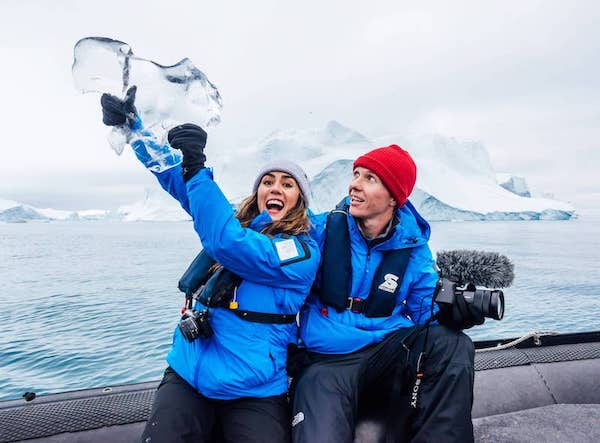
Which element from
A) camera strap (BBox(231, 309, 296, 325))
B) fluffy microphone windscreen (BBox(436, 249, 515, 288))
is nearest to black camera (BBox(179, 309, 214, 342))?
camera strap (BBox(231, 309, 296, 325))

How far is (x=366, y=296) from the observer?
1938 mm

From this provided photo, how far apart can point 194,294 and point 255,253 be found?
407mm

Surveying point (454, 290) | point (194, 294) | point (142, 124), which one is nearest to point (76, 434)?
point (194, 294)

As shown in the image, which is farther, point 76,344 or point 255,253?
point 76,344

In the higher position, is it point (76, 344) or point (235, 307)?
point (235, 307)

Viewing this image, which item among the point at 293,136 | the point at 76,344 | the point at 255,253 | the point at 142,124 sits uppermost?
the point at 293,136

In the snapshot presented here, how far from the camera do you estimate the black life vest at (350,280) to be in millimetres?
1895

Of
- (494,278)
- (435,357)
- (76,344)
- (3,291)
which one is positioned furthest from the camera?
(3,291)

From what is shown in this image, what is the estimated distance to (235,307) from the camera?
5.53 feet

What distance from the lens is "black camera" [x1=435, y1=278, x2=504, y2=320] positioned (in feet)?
5.65

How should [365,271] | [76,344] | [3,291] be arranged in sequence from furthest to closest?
[3,291] → [76,344] → [365,271]

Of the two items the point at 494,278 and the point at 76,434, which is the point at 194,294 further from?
the point at 494,278

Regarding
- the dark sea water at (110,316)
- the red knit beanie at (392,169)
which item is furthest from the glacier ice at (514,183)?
the red knit beanie at (392,169)

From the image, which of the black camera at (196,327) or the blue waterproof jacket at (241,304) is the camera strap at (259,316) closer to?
the blue waterproof jacket at (241,304)
